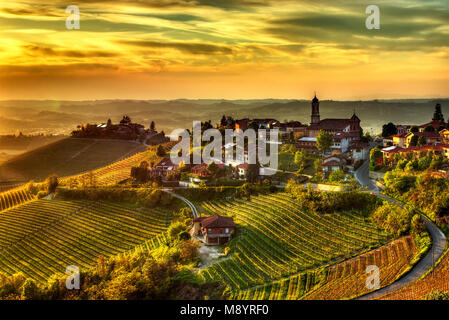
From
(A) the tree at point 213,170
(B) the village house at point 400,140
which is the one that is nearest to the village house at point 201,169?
(A) the tree at point 213,170

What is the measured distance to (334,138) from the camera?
2020 inches

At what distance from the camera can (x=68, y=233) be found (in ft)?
140

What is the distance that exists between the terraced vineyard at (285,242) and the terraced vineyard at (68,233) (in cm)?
1013

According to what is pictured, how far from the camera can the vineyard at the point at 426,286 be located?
20.4 meters

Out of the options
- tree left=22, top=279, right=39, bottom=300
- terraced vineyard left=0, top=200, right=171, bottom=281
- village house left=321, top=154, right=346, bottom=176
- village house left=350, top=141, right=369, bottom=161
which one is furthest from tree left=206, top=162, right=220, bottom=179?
tree left=22, top=279, right=39, bottom=300

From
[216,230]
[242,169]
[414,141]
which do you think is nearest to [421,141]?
[414,141]

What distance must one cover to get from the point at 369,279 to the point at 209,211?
19384 millimetres

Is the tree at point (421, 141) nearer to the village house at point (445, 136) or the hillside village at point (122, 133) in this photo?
the village house at point (445, 136)

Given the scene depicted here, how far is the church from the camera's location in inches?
2023

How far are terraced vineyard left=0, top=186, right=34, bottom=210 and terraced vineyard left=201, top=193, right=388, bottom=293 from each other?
109 feet

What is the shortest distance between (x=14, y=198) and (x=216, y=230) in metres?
37.3

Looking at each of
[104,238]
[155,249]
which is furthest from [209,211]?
[104,238]

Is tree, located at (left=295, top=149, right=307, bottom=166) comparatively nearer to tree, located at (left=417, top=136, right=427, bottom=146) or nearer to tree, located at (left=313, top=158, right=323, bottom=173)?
tree, located at (left=313, top=158, right=323, bottom=173)

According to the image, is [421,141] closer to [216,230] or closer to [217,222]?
[217,222]
